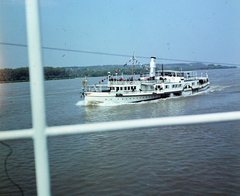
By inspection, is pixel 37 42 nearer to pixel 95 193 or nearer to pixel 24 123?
pixel 95 193

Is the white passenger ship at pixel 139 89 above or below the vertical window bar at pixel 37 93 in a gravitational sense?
below

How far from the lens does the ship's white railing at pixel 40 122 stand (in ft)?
1.77

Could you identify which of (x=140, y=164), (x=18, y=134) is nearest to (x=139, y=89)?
(x=140, y=164)

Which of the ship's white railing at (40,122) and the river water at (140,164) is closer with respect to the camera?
the ship's white railing at (40,122)

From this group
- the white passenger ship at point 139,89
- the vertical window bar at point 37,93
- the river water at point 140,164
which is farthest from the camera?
the white passenger ship at point 139,89

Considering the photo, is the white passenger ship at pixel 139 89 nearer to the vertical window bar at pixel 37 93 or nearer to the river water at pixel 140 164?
the river water at pixel 140 164

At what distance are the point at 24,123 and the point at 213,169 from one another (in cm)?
995

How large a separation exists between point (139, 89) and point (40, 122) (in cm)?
1828

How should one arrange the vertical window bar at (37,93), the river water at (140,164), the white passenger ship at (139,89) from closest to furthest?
the vertical window bar at (37,93) → the river water at (140,164) → the white passenger ship at (139,89)

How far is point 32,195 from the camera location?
3.84 meters

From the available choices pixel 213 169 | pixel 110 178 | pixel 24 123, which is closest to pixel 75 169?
pixel 110 178

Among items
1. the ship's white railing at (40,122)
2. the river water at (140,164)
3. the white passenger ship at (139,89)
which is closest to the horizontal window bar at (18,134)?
the ship's white railing at (40,122)

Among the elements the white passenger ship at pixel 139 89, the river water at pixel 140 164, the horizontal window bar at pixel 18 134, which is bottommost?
the river water at pixel 140 164

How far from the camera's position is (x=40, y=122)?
56 centimetres
